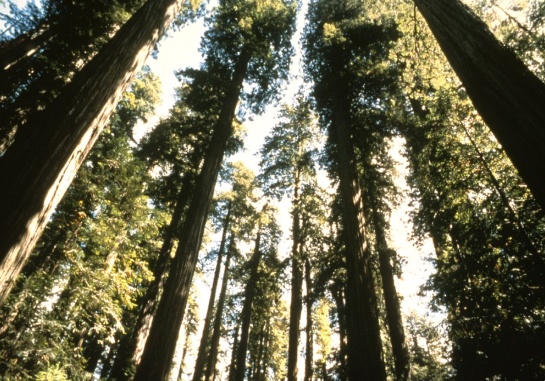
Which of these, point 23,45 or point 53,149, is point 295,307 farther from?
point 23,45

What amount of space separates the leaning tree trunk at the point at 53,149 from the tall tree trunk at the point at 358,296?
5428 mm

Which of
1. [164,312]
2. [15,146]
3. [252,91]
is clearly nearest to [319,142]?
[252,91]

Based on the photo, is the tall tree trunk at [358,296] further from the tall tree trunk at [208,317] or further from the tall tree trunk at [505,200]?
the tall tree trunk at [208,317]

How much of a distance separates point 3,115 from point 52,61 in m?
1.54

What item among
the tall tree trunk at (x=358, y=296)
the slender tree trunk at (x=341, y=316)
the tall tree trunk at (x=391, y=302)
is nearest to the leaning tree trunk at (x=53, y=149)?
the tall tree trunk at (x=358, y=296)

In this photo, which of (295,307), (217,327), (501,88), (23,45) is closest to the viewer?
(501,88)

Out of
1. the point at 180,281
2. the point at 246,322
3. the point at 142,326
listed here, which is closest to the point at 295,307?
the point at 246,322

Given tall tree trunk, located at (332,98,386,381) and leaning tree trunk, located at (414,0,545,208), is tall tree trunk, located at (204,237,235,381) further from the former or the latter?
leaning tree trunk, located at (414,0,545,208)

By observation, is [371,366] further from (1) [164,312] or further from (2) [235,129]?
(2) [235,129]

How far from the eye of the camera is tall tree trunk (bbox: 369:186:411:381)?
845 centimetres

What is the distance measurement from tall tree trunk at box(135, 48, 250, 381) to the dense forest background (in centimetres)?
3

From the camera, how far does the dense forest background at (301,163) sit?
2254mm

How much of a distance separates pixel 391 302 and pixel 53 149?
11.0 metres

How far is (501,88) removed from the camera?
1.87m
